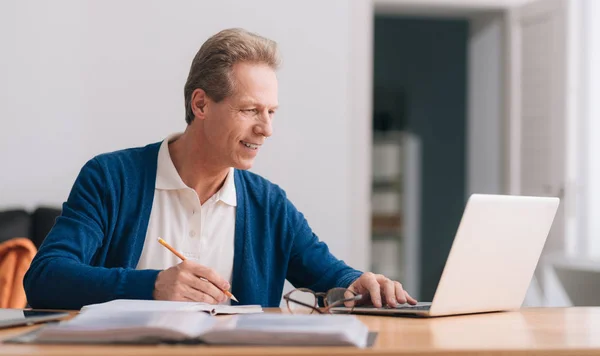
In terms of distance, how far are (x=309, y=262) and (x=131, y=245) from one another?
0.43 meters

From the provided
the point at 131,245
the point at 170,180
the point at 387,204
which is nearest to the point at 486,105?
the point at 387,204

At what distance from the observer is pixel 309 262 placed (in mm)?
2180

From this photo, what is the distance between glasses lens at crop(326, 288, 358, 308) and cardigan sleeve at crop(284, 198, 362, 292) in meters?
0.27

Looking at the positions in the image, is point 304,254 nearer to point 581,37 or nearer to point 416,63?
point 581,37

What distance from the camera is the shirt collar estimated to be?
6.99ft

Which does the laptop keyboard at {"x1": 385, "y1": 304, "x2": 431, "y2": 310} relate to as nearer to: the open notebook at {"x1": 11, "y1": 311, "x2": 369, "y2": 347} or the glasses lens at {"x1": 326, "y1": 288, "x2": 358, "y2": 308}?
the glasses lens at {"x1": 326, "y1": 288, "x2": 358, "y2": 308}

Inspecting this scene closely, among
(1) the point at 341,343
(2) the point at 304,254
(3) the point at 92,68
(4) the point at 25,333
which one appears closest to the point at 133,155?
(2) the point at 304,254

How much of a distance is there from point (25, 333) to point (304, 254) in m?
1.01

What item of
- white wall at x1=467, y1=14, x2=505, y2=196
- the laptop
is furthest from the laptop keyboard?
white wall at x1=467, y1=14, x2=505, y2=196

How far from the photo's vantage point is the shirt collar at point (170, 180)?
2.13m

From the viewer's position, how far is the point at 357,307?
1768mm

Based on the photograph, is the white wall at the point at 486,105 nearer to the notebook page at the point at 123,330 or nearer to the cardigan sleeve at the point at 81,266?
the cardigan sleeve at the point at 81,266

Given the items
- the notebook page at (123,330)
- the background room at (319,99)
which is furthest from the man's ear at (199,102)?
the background room at (319,99)

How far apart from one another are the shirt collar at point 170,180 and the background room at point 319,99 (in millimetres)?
1271
